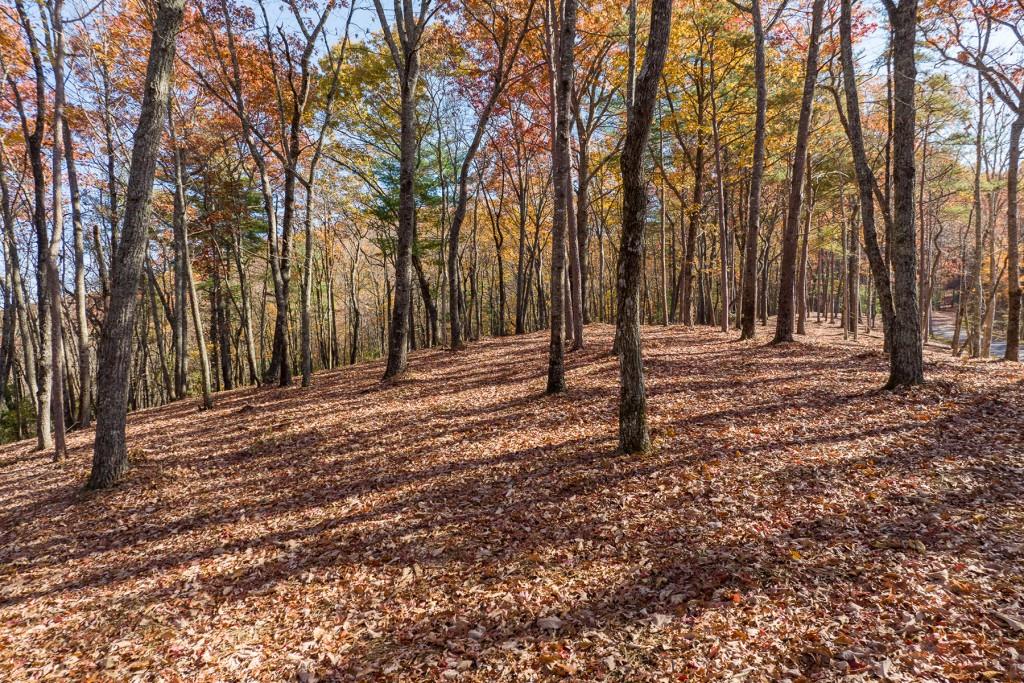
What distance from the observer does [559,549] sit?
4.43 metres

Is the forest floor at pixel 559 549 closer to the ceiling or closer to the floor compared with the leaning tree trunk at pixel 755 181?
closer to the floor

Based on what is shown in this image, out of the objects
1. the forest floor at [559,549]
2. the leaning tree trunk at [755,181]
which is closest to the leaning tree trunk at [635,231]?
the forest floor at [559,549]

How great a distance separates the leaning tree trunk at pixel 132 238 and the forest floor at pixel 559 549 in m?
1.19

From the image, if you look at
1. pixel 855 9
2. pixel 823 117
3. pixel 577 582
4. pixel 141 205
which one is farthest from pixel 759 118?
pixel 141 205

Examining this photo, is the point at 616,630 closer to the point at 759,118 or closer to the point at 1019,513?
the point at 1019,513

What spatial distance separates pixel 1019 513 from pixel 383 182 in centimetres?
2067

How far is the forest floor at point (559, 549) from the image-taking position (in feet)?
10.4

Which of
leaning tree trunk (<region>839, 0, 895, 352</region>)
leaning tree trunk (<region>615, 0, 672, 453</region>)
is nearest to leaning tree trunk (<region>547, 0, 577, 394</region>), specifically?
leaning tree trunk (<region>615, 0, 672, 453</region>)

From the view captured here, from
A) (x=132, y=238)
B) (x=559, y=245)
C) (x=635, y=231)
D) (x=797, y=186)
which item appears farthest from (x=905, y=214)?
(x=132, y=238)

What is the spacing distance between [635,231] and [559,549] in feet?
12.5

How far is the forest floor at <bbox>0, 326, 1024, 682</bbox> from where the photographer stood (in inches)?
125

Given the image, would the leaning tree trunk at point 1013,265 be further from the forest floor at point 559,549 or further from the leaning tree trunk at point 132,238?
the leaning tree trunk at point 132,238

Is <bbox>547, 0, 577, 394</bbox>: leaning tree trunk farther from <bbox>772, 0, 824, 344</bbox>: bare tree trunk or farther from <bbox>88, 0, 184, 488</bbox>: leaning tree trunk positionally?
<bbox>772, 0, 824, 344</bbox>: bare tree trunk

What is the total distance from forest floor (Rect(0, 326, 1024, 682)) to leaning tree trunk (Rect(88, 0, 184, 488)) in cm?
119
